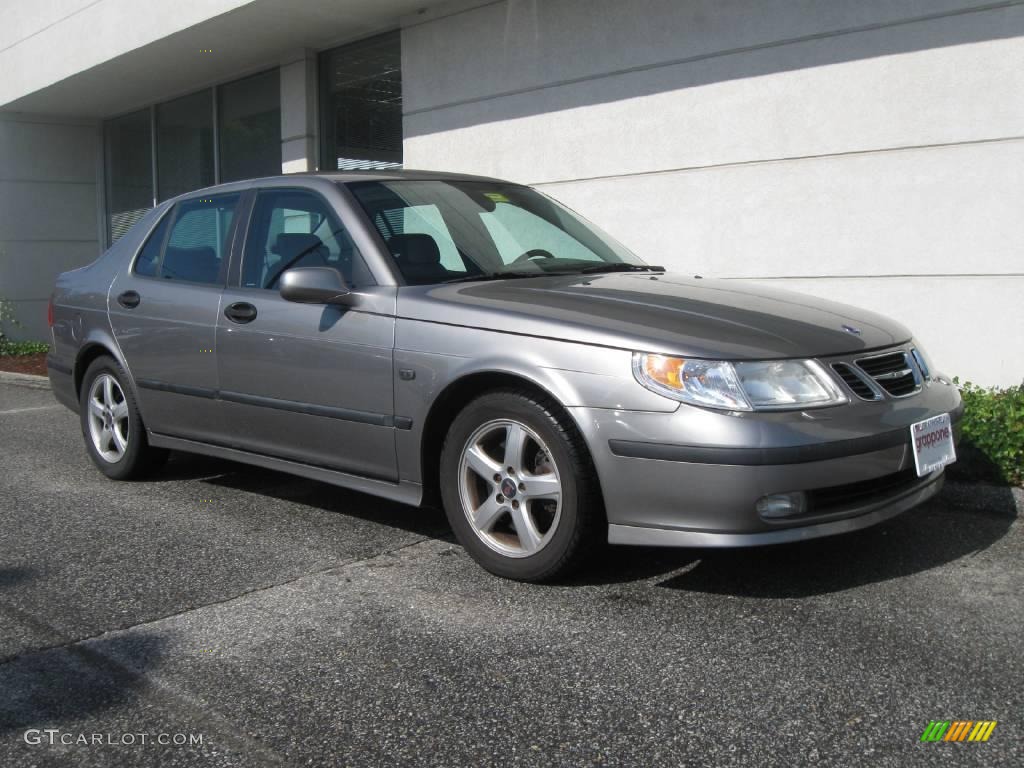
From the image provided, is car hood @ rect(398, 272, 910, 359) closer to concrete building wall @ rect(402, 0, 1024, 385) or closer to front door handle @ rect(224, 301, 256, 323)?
front door handle @ rect(224, 301, 256, 323)

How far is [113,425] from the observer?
5840 mm

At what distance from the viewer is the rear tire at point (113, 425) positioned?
5.66 metres

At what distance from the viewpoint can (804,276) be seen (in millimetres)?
7578

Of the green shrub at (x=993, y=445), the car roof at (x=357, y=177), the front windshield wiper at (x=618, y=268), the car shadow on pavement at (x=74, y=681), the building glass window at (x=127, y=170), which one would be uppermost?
the building glass window at (x=127, y=170)

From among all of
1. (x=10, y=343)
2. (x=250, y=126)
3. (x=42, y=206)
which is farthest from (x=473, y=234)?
(x=42, y=206)

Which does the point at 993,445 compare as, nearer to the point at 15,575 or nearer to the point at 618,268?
the point at 618,268

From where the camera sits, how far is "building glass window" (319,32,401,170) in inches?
436

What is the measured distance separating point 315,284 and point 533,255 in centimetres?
100

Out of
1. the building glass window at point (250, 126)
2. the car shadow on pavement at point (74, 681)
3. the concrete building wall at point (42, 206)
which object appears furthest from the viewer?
the concrete building wall at point (42, 206)

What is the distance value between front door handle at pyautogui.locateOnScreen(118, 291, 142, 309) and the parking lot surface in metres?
1.19

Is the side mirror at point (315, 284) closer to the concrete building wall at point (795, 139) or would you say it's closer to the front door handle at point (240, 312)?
the front door handle at point (240, 312)

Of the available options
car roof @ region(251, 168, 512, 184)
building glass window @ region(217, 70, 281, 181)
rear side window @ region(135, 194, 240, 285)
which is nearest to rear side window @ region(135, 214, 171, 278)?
rear side window @ region(135, 194, 240, 285)

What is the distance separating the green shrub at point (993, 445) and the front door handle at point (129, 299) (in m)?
4.24
